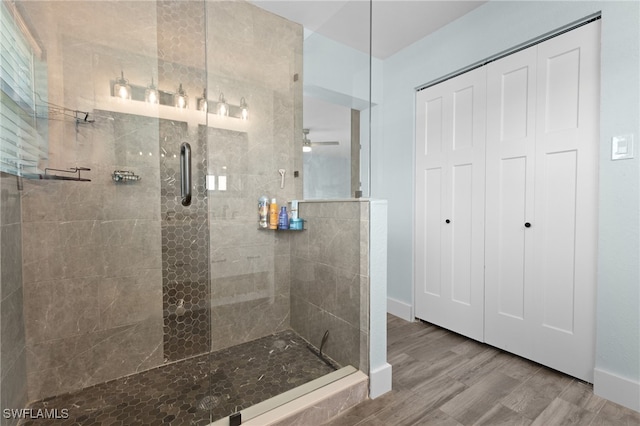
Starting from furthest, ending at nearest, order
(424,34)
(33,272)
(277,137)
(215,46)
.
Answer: (424,34)
(277,137)
(215,46)
(33,272)

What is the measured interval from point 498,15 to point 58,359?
3407mm

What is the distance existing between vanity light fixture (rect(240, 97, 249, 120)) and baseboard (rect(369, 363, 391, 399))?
180 cm

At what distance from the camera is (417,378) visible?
167cm

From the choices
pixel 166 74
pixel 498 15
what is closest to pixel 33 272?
pixel 166 74

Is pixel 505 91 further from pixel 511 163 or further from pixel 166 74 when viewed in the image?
pixel 166 74

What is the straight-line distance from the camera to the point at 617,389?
143cm

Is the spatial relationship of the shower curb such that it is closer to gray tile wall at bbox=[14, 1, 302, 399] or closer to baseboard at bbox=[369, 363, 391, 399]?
baseboard at bbox=[369, 363, 391, 399]

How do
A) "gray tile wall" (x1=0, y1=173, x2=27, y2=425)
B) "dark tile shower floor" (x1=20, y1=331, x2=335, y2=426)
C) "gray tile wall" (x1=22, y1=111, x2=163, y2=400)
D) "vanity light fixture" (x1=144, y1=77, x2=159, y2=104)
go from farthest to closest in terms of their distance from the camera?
1. "vanity light fixture" (x1=144, y1=77, x2=159, y2=104)
2. "gray tile wall" (x1=22, y1=111, x2=163, y2=400)
3. "dark tile shower floor" (x1=20, y1=331, x2=335, y2=426)
4. "gray tile wall" (x1=0, y1=173, x2=27, y2=425)

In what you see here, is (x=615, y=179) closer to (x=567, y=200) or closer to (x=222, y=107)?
(x=567, y=200)

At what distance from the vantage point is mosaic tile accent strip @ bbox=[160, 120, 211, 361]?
1.72 metres

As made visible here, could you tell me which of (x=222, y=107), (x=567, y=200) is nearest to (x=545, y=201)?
(x=567, y=200)

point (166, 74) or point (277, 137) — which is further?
point (277, 137)

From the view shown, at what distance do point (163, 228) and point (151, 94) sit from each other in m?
0.81

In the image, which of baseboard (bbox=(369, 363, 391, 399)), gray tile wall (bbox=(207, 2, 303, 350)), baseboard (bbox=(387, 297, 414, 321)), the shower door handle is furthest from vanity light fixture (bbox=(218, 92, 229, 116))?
baseboard (bbox=(387, 297, 414, 321))
